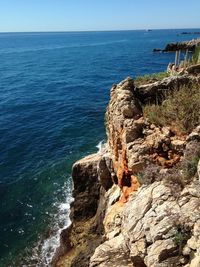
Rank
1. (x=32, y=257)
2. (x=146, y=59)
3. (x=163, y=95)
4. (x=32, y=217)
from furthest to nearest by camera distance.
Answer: (x=146, y=59) < (x=32, y=217) < (x=32, y=257) < (x=163, y=95)

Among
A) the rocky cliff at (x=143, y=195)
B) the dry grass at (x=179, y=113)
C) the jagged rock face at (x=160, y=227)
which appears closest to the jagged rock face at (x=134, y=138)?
the rocky cliff at (x=143, y=195)

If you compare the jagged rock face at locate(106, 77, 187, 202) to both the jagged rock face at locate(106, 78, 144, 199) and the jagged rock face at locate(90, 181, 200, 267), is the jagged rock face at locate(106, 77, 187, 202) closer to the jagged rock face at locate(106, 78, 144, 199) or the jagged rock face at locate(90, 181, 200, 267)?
the jagged rock face at locate(106, 78, 144, 199)

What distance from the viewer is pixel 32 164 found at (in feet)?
103

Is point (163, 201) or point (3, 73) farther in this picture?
point (3, 73)

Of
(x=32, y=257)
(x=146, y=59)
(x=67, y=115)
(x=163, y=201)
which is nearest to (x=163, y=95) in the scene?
(x=163, y=201)

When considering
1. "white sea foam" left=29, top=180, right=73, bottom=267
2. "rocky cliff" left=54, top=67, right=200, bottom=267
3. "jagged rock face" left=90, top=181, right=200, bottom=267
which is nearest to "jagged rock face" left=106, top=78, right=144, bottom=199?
"rocky cliff" left=54, top=67, right=200, bottom=267

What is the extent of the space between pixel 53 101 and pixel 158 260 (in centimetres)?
4264

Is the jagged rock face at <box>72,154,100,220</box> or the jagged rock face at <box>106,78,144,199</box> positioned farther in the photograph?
the jagged rock face at <box>72,154,100,220</box>

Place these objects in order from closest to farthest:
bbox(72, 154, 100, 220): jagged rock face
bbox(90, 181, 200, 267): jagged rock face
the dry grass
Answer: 1. bbox(90, 181, 200, 267): jagged rock face
2. the dry grass
3. bbox(72, 154, 100, 220): jagged rock face

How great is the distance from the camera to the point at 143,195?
11578 millimetres

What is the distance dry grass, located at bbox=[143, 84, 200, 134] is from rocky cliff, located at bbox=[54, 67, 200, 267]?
0.29 metres

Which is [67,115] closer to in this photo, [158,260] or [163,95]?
[163,95]

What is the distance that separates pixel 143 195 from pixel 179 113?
4.76m

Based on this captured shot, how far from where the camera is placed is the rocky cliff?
9734 millimetres
